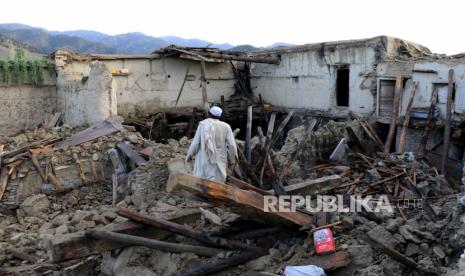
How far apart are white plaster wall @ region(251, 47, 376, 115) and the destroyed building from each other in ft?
0.16

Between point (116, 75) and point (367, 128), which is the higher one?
point (116, 75)

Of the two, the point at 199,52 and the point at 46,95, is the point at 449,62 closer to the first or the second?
the point at 199,52

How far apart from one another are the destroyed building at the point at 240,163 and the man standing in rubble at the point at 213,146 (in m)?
0.40

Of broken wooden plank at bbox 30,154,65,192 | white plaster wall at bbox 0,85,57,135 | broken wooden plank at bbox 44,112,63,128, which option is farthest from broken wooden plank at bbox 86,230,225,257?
white plaster wall at bbox 0,85,57,135

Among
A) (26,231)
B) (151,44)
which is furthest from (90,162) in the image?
(151,44)

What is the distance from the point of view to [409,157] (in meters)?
9.46

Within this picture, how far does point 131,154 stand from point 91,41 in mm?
29813

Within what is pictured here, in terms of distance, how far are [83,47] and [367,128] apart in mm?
27614

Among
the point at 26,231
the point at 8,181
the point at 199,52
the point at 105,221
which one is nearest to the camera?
the point at 105,221

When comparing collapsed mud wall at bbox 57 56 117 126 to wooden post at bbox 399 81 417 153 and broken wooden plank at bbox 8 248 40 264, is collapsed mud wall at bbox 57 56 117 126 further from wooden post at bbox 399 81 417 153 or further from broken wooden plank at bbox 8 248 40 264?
wooden post at bbox 399 81 417 153

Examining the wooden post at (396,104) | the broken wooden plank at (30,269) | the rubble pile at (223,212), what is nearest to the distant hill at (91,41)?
the wooden post at (396,104)

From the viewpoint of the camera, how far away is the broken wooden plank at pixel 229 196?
13.6 ft

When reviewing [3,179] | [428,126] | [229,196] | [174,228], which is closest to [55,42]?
[3,179]

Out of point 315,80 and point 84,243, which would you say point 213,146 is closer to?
point 84,243
